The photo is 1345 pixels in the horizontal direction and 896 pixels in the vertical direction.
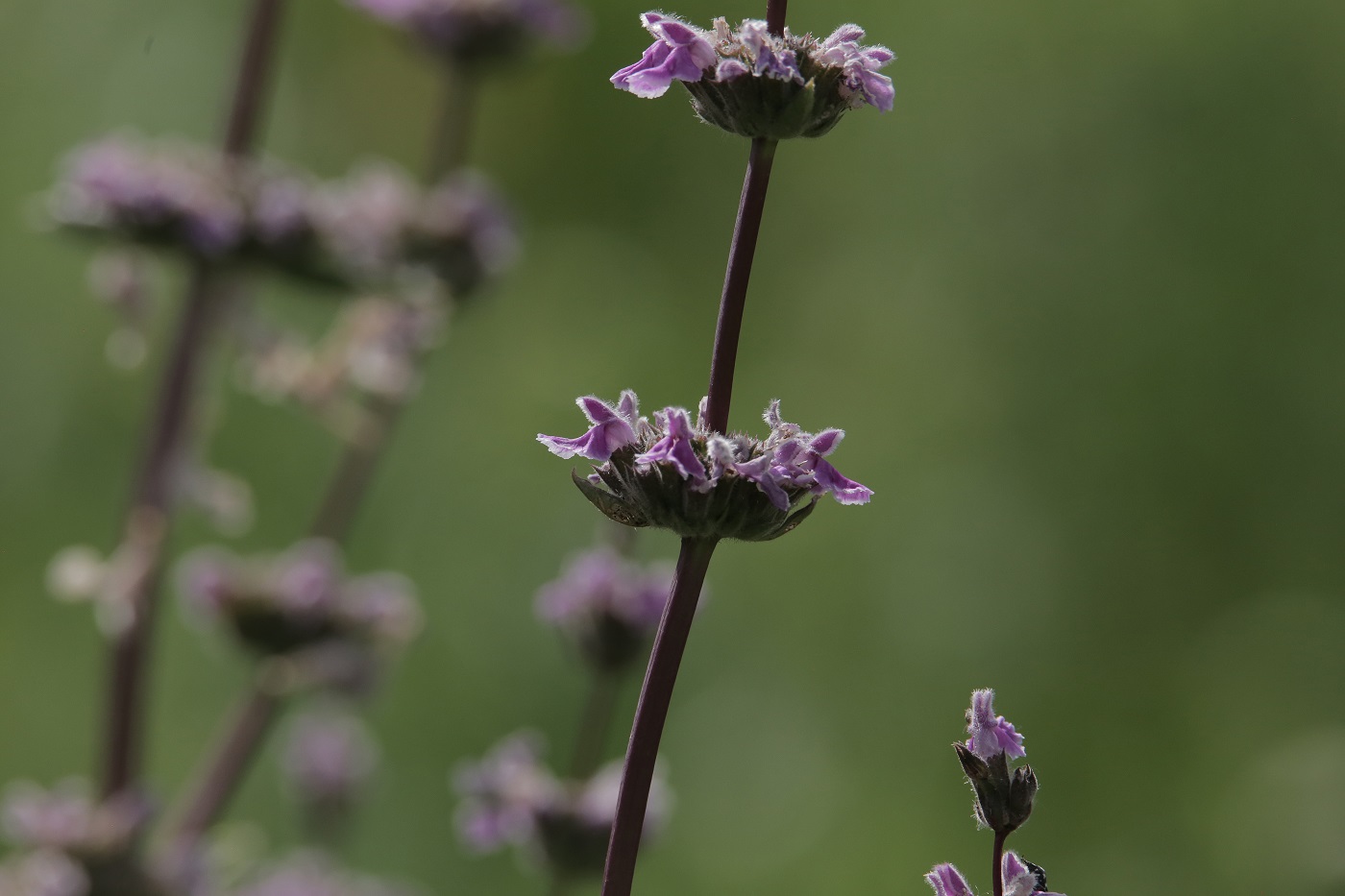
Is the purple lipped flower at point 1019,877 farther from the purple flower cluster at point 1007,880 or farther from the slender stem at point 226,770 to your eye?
the slender stem at point 226,770

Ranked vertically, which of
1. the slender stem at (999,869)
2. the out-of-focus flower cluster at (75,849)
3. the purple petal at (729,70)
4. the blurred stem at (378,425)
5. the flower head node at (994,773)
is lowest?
the out-of-focus flower cluster at (75,849)

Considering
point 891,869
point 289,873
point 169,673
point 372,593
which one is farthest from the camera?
point 169,673

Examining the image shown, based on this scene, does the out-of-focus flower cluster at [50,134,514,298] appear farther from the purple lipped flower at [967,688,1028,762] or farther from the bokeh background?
the purple lipped flower at [967,688,1028,762]

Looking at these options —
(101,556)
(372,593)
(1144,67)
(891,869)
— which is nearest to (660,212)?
(1144,67)

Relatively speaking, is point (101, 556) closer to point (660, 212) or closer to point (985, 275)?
point (660, 212)

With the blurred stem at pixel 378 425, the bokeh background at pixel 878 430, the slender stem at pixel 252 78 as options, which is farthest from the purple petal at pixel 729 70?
the bokeh background at pixel 878 430

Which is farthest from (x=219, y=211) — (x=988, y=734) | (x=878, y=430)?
(x=878, y=430)
